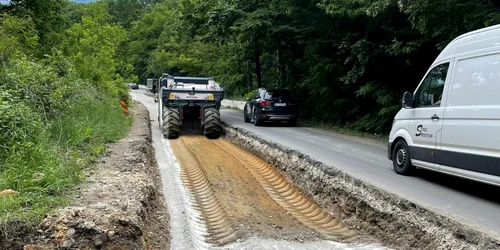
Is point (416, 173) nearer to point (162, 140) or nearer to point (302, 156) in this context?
point (302, 156)

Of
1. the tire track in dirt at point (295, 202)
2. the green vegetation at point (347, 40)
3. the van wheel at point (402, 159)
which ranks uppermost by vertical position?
the green vegetation at point (347, 40)

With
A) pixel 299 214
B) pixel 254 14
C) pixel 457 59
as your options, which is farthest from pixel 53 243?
pixel 254 14

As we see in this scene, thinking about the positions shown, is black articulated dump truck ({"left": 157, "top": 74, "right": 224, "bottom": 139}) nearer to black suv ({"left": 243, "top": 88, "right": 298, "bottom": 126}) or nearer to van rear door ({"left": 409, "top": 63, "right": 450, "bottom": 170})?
black suv ({"left": 243, "top": 88, "right": 298, "bottom": 126})

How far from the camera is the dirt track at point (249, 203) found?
6117mm

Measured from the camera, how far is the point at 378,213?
21.2ft

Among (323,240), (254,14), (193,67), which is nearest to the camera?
(323,240)

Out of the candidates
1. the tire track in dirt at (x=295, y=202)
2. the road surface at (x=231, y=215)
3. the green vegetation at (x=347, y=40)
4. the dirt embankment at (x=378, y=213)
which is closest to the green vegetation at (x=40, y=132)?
the road surface at (x=231, y=215)

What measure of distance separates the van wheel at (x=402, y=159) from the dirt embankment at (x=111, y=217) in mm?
4527

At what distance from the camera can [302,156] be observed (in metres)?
10.4


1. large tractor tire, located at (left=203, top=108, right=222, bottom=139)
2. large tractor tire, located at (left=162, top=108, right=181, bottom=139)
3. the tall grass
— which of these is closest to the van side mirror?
the tall grass

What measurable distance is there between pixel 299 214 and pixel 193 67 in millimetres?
49866

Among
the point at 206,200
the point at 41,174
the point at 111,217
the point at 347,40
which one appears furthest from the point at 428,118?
the point at 347,40

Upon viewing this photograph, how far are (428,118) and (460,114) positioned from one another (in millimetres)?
875

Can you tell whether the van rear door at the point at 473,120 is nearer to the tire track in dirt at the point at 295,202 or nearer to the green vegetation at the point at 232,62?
the tire track in dirt at the point at 295,202
